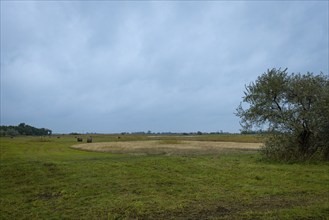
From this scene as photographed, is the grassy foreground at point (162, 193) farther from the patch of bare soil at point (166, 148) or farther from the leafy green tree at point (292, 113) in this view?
the patch of bare soil at point (166, 148)

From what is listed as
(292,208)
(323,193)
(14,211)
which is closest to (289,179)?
(323,193)

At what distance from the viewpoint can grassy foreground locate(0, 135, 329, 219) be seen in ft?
38.7

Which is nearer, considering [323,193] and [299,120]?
[323,193]

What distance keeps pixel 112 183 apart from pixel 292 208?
10114mm

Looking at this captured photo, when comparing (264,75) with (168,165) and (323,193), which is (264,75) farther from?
(323,193)

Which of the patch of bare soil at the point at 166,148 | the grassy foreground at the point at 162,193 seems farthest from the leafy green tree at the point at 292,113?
the patch of bare soil at the point at 166,148

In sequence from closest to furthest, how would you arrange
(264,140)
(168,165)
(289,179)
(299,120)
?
1. (289,179)
2. (168,165)
3. (299,120)
4. (264,140)

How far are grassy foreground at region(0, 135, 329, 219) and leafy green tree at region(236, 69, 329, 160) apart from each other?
25.4 feet

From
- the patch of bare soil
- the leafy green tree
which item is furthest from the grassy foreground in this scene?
the patch of bare soil

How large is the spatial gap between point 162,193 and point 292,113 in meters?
18.5

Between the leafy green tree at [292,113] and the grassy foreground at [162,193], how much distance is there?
7.73 metres

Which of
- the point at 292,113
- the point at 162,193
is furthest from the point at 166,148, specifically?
the point at 162,193

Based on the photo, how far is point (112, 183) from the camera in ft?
61.1

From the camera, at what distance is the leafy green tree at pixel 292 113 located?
29031mm
